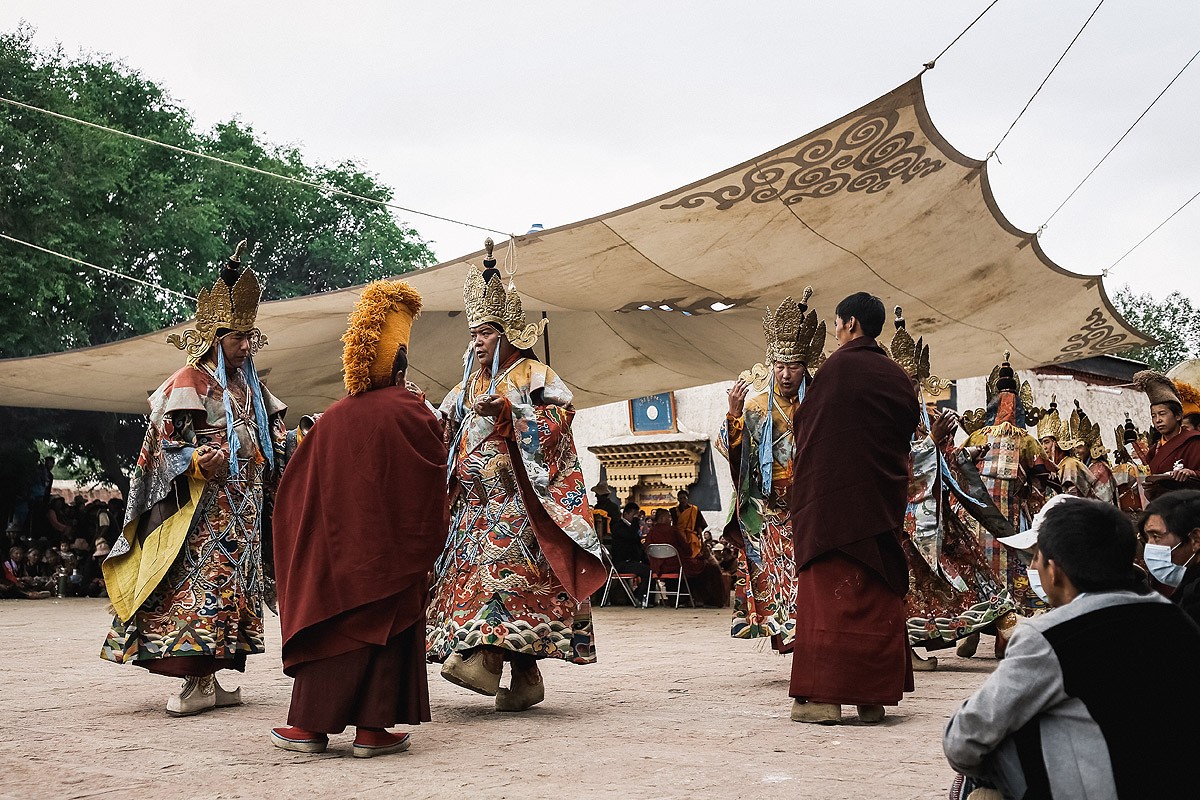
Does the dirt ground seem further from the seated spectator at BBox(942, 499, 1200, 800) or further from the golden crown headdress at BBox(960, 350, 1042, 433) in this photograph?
the golden crown headdress at BBox(960, 350, 1042, 433)

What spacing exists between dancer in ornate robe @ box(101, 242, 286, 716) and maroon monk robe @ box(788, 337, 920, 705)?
2.49 m

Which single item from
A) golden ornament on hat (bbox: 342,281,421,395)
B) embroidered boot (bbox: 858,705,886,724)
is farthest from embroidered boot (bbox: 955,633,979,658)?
golden ornament on hat (bbox: 342,281,421,395)

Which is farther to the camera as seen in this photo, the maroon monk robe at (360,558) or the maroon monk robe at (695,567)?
the maroon monk robe at (695,567)

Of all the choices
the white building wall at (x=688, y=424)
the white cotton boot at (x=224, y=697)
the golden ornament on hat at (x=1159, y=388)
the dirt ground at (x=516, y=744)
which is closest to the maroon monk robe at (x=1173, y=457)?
the golden ornament on hat at (x=1159, y=388)

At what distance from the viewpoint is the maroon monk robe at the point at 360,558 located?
4.16 m

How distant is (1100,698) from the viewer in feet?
7.61

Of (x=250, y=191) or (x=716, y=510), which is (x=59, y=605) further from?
(x=250, y=191)

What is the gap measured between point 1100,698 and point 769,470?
13.1 feet

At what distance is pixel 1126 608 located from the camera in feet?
7.68

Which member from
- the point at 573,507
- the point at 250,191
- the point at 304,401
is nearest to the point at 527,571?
the point at 573,507

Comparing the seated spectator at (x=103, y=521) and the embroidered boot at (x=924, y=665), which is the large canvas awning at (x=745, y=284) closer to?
the seated spectator at (x=103, y=521)

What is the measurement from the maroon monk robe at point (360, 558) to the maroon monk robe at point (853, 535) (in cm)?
150

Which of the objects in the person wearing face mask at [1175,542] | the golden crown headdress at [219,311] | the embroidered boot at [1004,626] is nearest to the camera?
the person wearing face mask at [1175,542]

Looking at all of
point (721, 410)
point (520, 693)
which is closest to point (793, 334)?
point (520, 693)
